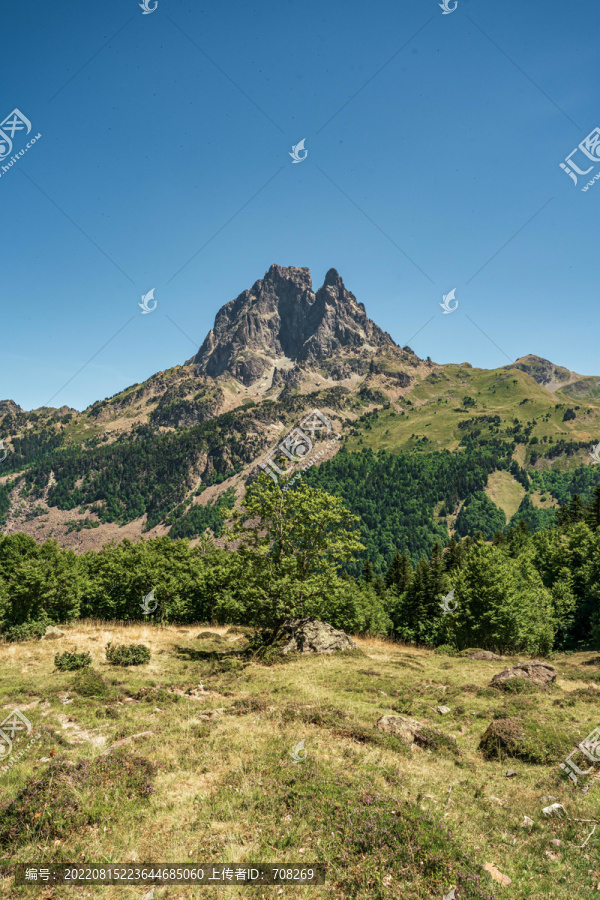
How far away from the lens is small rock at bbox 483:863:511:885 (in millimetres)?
8127

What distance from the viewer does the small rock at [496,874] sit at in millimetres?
8127

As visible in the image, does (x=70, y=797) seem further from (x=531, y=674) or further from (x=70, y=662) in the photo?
(x=531, y=674)

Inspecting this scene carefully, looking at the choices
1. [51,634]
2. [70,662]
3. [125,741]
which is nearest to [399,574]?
[51,634]

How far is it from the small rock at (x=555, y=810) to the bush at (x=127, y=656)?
2304 cm

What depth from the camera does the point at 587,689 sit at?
23.7 meters

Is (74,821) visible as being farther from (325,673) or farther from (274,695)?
(325,673)

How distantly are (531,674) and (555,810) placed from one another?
54.6ft

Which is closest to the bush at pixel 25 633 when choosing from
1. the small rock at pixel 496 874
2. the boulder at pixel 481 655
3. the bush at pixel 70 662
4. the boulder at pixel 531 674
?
the bush at pixel 70 662

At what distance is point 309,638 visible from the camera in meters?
31.9

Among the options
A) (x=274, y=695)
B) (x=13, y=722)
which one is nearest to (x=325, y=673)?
(x=274, y=695)
